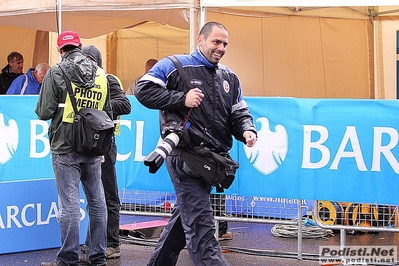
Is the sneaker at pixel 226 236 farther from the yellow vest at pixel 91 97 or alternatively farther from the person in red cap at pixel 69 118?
the yellow vest at pixel 91 97

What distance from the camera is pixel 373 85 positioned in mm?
12289

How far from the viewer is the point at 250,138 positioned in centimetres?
548

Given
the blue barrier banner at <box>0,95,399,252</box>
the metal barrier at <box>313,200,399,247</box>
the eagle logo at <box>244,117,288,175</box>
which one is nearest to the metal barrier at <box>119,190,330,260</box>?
the blue barrier banner at <box>0,95,399,252</box>

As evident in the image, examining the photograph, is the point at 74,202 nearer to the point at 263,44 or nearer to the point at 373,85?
the point at 263,44

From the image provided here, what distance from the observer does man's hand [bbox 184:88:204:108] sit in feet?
17.5

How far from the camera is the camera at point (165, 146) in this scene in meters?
5.00

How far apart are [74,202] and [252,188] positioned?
1.89 m

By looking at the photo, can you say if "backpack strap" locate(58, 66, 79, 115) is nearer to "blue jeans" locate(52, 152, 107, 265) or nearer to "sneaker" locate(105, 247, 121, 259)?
"blue jeans" locate(52, 152, 107, 265)

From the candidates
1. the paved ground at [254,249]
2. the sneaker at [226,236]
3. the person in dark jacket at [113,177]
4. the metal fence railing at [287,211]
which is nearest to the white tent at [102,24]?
the person in dark jacket at [113,177]

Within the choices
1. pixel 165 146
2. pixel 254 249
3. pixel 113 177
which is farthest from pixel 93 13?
pixel 165 146

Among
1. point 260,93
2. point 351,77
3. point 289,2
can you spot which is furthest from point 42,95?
point 351,77

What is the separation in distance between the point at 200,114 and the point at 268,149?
204 centimetres

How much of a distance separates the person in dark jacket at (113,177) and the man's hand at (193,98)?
193cm

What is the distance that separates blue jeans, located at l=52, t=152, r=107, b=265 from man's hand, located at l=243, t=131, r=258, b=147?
1.69m
